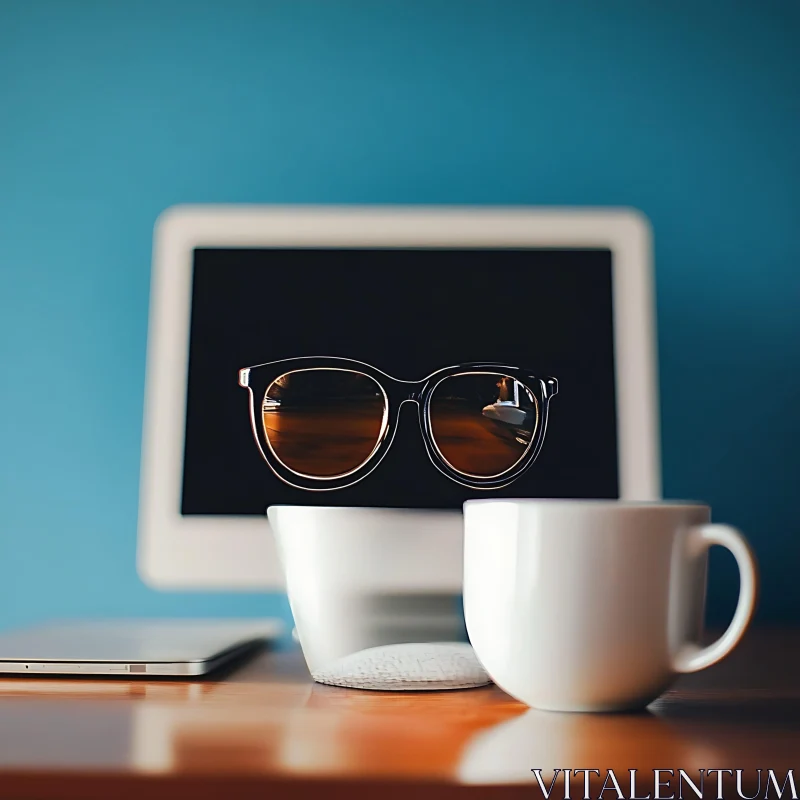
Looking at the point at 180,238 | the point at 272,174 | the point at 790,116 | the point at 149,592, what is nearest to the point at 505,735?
the point at 180,238

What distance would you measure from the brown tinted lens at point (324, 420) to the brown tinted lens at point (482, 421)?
45mm

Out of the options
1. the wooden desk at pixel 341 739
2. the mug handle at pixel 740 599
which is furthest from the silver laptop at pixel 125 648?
the mug handle at pixel 740 599

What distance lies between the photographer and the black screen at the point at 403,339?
59 centimetres

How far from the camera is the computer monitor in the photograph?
583mm

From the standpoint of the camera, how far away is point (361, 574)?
494 mm

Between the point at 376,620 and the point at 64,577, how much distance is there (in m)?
0.50

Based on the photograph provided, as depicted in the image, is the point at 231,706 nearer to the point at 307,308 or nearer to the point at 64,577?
the point at 307,308

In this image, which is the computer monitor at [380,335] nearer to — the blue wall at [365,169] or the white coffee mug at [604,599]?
the white coffee mug at [604,599]

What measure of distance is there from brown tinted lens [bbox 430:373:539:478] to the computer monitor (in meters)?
0.02

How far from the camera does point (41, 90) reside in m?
0.94

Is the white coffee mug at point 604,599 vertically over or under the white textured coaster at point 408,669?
over

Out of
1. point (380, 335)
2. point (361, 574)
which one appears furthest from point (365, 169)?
point (361, 574)

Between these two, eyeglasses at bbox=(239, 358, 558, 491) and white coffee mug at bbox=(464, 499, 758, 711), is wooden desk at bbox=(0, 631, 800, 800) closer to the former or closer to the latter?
white coffee mug at bbox=(464, 499, 758, 711)

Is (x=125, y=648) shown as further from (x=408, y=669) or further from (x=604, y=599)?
(x=604, y=599)
